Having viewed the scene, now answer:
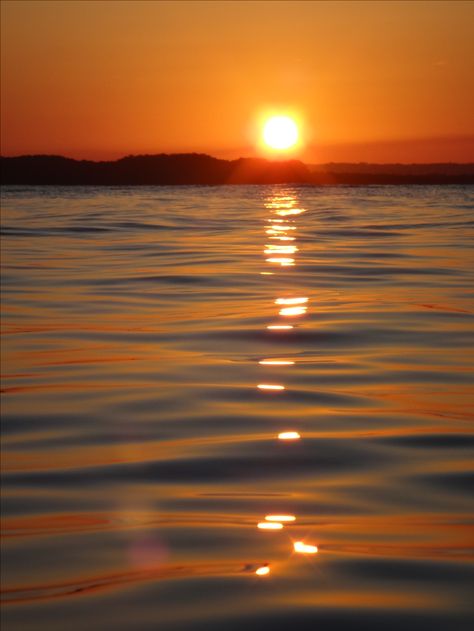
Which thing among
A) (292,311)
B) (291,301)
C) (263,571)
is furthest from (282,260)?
(263,571)

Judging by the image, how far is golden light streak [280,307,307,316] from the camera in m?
9.29

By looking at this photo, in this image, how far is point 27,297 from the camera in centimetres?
1057

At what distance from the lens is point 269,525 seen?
358 centimetres

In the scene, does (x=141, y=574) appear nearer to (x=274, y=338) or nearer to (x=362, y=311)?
(x=274, y=338)

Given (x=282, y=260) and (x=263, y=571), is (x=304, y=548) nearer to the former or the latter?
(x=263, y=571)

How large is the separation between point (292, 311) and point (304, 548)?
6.16 metres

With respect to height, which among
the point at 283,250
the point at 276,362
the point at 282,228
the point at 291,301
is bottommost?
the point at 282,228

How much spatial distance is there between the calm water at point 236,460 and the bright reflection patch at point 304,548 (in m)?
0.01

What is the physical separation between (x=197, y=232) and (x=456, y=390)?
1707 cm

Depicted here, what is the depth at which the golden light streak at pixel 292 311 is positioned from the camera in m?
9.29

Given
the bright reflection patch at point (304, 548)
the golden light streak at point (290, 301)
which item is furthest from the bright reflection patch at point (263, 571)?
the golden light streak at point (290, 301)

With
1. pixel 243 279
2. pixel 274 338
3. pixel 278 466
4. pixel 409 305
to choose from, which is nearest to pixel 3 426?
pixel 278 466

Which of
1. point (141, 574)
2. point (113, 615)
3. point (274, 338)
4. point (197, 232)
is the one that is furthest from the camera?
point (197, 232)

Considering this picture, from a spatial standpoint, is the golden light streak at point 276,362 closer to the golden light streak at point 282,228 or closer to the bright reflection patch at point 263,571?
the bright reflection patch at point 263,571
